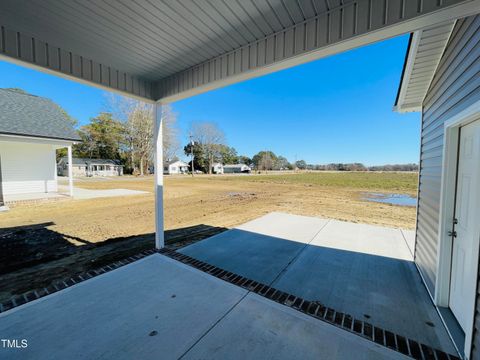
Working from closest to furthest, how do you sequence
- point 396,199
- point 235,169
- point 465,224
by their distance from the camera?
point 465,224 → point 396,199 → point 235,169

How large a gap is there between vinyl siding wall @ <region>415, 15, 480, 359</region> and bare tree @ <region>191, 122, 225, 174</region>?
46326 mm

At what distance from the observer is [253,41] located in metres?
2.44

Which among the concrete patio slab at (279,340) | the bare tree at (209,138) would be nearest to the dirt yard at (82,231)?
the concrete patio slab at (279,340)

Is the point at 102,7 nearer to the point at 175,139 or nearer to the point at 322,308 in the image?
the point at 322,308

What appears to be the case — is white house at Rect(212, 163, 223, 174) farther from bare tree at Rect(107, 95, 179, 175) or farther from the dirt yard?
the dirt yard

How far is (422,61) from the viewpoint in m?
2.62

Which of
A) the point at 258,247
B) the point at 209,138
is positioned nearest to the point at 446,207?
the point at 258,247

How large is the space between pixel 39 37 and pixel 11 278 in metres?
3.28

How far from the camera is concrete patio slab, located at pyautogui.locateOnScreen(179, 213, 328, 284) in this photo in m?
3.17

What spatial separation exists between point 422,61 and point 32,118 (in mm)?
14493

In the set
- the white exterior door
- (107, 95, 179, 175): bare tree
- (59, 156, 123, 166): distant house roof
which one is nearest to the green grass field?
(107, 95, 179, 175): bare tree

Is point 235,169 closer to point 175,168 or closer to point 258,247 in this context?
point 175,168

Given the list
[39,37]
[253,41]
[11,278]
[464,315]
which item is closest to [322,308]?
[464,315]

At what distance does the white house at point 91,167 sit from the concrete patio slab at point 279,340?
134ft
